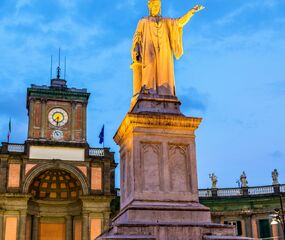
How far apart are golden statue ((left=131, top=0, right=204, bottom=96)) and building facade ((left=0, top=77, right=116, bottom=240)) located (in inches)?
1096

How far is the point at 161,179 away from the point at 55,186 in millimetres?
31881

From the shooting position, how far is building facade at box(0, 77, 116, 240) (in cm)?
3816

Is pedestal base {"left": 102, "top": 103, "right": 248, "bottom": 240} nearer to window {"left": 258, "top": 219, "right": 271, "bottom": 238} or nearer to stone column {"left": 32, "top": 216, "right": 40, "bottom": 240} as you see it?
stone column {"left": 32, "top": 216, "right": 40, "bottom": 240}

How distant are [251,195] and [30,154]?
19.6 metres

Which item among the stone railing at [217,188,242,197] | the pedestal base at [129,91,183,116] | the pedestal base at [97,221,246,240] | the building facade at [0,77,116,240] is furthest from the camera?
the stone railing at [217,188,242,197]

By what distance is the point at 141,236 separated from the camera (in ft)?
31.1

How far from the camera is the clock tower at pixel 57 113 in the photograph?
41.6 m

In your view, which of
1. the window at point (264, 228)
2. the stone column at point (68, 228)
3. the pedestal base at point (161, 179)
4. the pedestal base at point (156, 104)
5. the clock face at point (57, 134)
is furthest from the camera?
the clock face at point (57, 134)

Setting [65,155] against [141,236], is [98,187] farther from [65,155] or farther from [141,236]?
[141,236]

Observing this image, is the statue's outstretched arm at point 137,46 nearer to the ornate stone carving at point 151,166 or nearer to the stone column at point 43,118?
the ornate stone carving at point 151,166

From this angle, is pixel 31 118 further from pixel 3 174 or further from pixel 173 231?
pixel 173 231

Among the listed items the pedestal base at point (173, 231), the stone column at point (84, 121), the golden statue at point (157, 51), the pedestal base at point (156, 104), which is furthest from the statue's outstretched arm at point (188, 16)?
the stone column at point (84, 121)

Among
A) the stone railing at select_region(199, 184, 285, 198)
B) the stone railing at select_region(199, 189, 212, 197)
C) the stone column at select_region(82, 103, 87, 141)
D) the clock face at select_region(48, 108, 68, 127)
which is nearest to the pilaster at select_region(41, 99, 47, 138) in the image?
the clock face at select_region(48, 108, 68, 127)

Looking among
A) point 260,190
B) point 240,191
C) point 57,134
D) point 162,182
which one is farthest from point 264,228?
point 162,182
